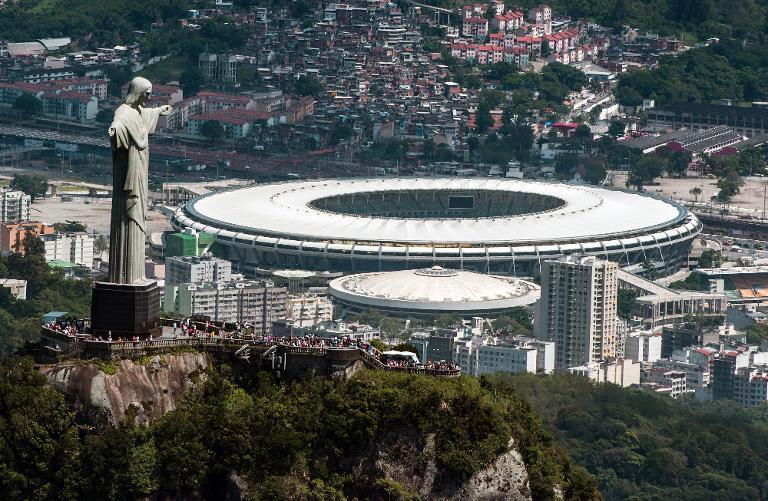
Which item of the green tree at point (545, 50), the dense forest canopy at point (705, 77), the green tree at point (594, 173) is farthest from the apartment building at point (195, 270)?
the green tree at point (545, 50)

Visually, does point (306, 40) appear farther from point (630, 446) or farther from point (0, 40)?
point (630, 446)

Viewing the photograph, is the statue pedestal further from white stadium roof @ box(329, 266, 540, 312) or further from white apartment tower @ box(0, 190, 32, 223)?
white apartment tower @ box(0, 190, 32, 223)

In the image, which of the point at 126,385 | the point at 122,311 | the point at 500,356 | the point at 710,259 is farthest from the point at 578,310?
the point at 126,385

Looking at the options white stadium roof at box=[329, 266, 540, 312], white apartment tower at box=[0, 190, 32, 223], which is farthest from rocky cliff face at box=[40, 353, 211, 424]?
white apartment tower at box=[0, 190, 32, 223]

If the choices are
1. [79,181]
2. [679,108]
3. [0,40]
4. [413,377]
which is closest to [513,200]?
[79,181]

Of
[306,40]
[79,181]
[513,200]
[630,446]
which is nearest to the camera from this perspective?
[630,446]

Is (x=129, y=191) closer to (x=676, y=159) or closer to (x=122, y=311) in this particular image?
(x=122, y=311)

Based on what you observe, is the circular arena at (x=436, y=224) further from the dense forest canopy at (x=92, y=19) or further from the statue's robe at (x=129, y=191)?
the statue's robe at (x=129, y=191)

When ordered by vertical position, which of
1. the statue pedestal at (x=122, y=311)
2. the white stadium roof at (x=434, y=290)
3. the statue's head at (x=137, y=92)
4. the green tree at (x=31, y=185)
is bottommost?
the green tree at (x=31, y=185)
